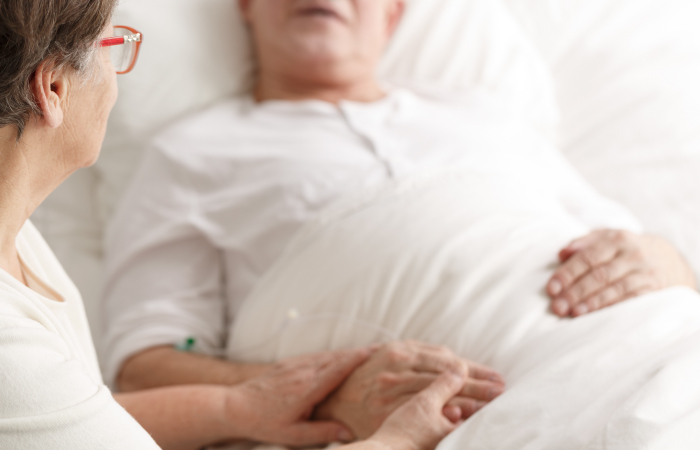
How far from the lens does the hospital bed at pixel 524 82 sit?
150cm

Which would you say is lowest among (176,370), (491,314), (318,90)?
(176,370)

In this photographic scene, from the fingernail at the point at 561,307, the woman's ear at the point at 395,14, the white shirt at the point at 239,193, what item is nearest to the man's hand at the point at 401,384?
the fingernail at the point at 561,307

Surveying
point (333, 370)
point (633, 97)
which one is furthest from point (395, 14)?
point (333, 370)

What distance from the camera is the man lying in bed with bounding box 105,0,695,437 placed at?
115 centimetres

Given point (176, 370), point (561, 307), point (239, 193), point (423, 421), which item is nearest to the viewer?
point (423, 421)

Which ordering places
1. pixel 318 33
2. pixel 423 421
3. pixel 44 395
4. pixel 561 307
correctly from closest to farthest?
1. pixel 44 395
2. pixel 423 421
3. pixel 561 307
4. pixel 318 33

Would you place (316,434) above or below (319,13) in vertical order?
below

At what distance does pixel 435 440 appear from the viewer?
0.88 m

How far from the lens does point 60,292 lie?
859mm

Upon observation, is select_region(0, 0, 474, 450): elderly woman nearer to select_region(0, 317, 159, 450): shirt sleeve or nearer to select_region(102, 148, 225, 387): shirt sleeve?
select_region(0, 317, 159, 450): shirt sleeve

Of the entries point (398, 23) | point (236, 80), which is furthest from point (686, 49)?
point (236, 80)

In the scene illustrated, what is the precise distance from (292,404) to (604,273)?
0.56 meters

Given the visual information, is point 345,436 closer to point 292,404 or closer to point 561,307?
→ point 292,404

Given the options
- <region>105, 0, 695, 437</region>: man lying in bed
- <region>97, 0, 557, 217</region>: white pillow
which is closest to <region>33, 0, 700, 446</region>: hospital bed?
<region>97, 0, 557, 217</region>: white pillow
